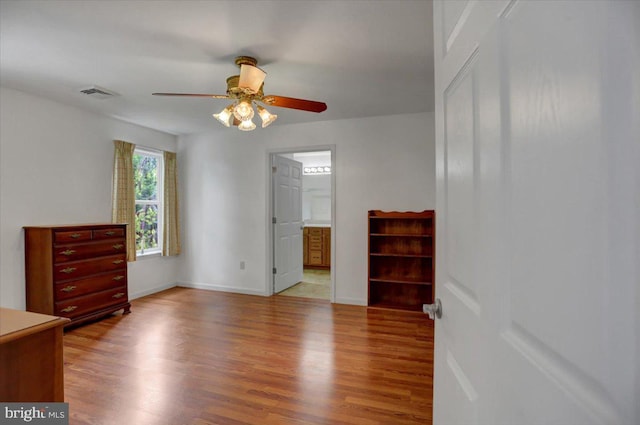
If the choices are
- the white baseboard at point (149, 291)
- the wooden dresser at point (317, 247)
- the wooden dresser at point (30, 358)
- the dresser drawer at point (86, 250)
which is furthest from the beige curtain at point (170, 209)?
the wooden dresser at point (30, 358)

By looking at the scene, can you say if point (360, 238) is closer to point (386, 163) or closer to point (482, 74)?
point (386, 163)

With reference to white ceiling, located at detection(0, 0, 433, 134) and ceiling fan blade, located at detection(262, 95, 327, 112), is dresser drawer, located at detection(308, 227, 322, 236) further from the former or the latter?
ceiling fan blade, located at detection(262, 95, 327, 112)

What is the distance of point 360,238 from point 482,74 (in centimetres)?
368

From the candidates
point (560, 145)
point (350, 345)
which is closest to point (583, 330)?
point (560, 145)

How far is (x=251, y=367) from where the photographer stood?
8.38ft

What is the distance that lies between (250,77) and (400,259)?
287 centimetres

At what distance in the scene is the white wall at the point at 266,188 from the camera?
4.14 metres

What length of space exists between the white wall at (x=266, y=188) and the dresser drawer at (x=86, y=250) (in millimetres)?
1379

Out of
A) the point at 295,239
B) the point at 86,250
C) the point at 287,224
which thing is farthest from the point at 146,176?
the point at 295,239

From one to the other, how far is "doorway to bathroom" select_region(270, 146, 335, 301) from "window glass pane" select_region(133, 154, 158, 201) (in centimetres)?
181

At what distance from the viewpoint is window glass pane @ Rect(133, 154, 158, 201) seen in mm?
4672

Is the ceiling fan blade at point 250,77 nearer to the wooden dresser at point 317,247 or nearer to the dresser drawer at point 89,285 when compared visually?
the dresser drawer at point 89,285

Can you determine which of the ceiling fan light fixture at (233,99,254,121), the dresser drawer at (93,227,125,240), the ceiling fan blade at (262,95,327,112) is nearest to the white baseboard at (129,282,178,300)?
the dresser drawer at (93,227,125,240)

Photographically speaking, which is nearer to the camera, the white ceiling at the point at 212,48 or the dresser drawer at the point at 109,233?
the white ceiling at the point at 212,48
